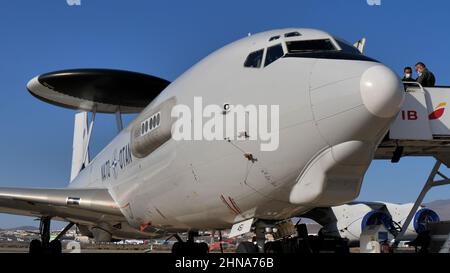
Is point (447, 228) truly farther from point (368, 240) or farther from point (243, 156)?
point (243, 156)

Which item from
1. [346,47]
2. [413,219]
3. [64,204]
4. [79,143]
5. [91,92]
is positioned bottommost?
[413,219]

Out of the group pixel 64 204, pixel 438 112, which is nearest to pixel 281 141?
pixel 438 112

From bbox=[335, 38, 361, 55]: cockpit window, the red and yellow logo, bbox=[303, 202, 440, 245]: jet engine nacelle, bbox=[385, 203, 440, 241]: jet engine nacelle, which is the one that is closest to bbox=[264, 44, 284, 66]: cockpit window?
bbox=[335, 38, 361, 55]: cockpit window

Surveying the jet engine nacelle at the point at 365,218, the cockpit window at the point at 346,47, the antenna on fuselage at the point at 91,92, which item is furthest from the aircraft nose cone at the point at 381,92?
the antenna on fuselage at the point at 91,92

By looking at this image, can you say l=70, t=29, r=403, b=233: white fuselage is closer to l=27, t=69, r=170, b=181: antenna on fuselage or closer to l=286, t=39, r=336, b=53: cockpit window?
l=286, t=39, r=336, b=53: cockpit window

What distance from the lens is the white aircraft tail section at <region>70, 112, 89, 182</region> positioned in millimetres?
32562

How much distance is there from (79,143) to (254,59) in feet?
87.5

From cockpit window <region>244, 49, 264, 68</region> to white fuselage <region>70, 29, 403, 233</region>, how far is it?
12cm

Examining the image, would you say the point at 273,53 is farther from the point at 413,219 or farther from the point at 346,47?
the point at 413,219

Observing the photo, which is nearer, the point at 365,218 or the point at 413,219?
the point at 365,218

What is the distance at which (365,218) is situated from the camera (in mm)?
16375
